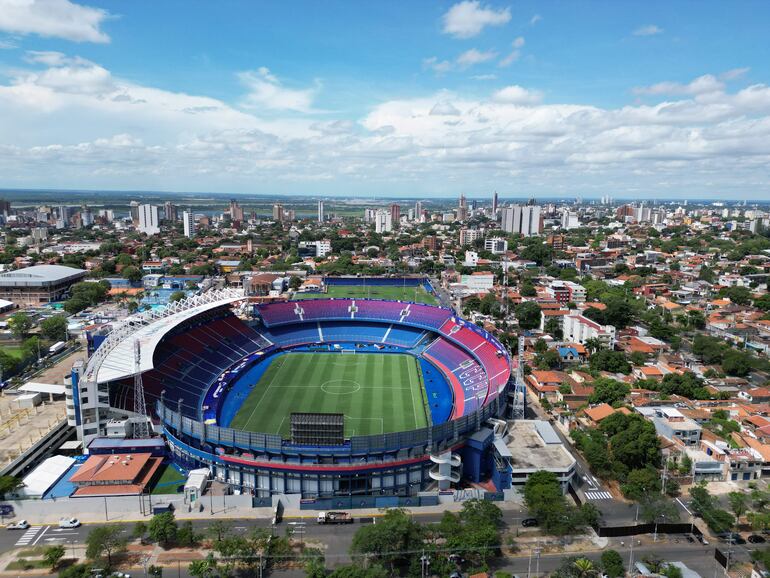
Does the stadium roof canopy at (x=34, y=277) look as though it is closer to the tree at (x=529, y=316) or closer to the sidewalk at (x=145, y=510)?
the sidewalk at (x=145, y=510)

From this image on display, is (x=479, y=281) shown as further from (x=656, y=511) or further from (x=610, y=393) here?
(x=656, y=511)

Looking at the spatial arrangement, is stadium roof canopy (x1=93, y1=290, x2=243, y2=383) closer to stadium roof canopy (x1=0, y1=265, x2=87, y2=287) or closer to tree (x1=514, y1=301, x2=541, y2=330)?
tree (x1=514, y1=301, x2=541, y2=330)

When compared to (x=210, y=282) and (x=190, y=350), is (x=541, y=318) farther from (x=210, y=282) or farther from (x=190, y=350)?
(x=210, y=282)

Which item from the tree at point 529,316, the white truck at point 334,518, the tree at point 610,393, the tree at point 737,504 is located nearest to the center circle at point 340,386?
the white truck at point 334,518

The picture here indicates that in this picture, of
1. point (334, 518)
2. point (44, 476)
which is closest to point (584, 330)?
point (334, 518)

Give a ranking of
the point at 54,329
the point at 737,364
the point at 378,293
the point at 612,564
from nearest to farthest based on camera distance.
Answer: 1. the point at 612,564
2. the point at 737,364
3. the point at 54,329
4. the point at 378,293

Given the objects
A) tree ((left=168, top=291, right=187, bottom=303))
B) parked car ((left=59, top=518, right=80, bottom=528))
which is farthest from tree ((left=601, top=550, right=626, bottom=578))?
tree ((left=168, top=291, right=187, bottom=303))
